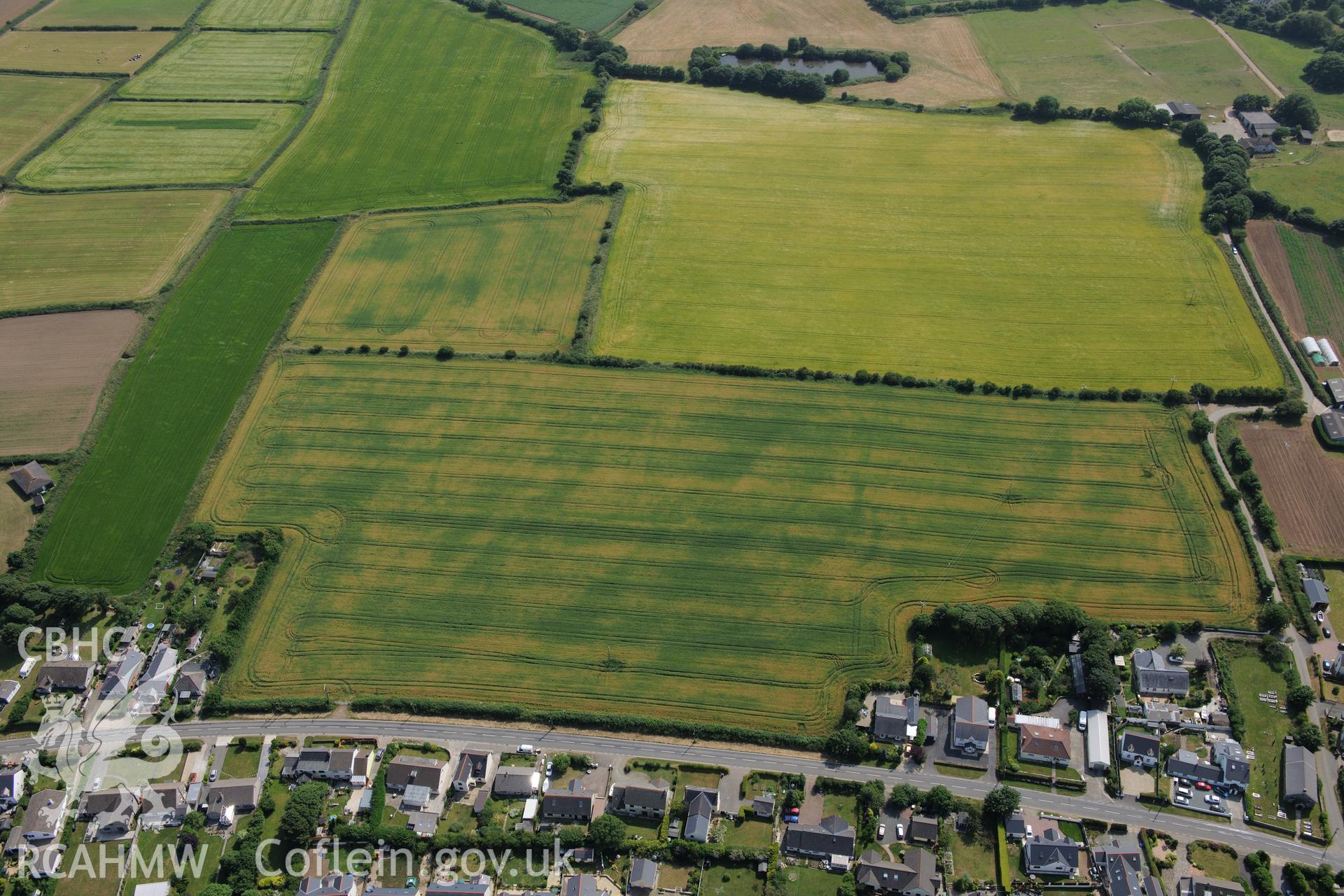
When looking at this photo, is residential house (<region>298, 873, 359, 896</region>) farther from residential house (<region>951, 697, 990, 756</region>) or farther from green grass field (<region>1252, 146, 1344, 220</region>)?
green grass field (<region>1252, 146, 1344, 220</region>)

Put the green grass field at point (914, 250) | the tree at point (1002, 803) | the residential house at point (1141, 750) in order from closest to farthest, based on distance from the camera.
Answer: the tree at point (1002, 803) < the residential house at point (1141, 750) < the green grass field at point (914, 250)

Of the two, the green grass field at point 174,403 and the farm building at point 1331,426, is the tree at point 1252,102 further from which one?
the green grass field at point 174,403

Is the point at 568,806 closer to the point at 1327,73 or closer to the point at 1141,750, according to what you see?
the point at 1141,750

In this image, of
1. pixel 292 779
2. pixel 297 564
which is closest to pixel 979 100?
pixel 297 564

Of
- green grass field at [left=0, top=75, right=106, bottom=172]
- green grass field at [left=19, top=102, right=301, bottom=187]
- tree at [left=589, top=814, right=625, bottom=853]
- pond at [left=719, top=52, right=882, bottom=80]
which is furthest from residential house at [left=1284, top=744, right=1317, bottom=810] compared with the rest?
green grass field at [left=0, top=75, right=106, bottom=172]

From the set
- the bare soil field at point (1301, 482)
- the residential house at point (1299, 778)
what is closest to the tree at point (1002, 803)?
the residential house at point (1299, 778)

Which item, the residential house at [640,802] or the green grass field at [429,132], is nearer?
the residential house at [640,802]
